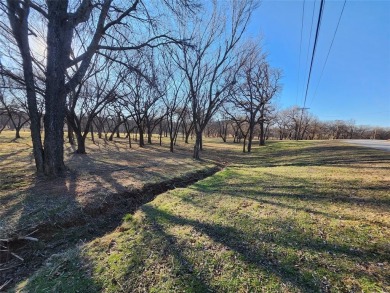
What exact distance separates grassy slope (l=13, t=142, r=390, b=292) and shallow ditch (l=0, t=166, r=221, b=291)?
1.30 ft

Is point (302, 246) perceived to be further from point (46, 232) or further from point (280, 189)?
point (46, 232)

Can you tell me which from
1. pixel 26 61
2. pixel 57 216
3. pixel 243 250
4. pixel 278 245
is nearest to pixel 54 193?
pixel 57 216

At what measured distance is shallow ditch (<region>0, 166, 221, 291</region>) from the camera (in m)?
3.24

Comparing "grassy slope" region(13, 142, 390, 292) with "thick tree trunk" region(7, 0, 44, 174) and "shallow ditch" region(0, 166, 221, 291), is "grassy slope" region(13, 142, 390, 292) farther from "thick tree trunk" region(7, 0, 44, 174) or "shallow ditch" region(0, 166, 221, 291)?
"thick tree trunk" region(7, 0, 44, 174)

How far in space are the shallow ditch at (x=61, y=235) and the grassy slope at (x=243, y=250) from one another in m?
0.40

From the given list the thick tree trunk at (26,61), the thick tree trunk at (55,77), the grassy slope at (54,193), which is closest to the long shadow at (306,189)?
the grassy slope at (54,193)

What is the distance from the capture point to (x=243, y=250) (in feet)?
10.3

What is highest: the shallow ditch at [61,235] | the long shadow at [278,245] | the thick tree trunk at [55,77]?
the thick tree trunk at [55,77]

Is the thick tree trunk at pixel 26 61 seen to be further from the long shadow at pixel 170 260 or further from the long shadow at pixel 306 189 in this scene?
the long shadow at pixel 170 260

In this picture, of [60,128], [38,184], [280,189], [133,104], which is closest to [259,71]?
[133,104]

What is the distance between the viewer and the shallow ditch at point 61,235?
128 inches

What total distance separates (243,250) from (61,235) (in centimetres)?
360

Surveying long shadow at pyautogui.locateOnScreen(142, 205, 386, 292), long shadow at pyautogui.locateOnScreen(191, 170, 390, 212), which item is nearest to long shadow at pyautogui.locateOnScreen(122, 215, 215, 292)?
long shadow at pyautogui.locateOnScreen(142, 205, 386, 292)

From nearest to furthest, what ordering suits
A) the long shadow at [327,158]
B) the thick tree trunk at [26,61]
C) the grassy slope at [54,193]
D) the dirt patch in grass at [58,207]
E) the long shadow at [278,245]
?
the long shadow at [278,245]
the dirt patch in grass at [58,207]
the grassy slope at [54,193]
the thick tree trunk at [26,61]
the long shadow at [327,158]
